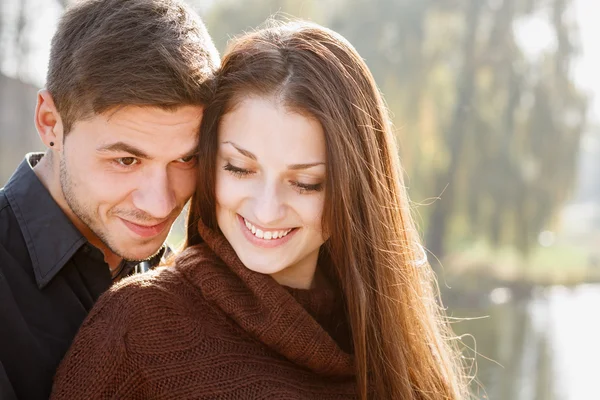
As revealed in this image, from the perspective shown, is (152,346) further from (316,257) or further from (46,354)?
(316,257)

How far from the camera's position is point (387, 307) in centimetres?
244

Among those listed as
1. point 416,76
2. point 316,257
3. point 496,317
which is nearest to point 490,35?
point 416,76

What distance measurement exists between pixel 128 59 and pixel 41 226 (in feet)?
1.75

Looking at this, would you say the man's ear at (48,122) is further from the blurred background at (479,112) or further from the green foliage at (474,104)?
the green foliage at (474,104)

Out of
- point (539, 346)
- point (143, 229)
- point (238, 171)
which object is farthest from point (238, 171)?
point (539, 346)

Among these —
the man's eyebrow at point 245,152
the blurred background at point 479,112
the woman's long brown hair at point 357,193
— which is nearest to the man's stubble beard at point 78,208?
the woman's long brown hair at point 357,193

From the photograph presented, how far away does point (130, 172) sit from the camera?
95.3 inches

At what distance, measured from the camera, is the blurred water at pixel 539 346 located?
23.0 feet

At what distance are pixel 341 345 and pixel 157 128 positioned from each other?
0.84 metres

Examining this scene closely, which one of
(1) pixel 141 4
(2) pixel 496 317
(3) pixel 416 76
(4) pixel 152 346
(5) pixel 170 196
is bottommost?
(2) pixel 496 317

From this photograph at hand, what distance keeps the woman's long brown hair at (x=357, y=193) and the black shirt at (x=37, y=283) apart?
1.15 feet

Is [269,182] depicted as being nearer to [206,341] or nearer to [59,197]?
[206,341]

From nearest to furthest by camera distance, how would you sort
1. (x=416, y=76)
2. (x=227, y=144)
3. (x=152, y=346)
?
(x=152, y=346) < (x=227, y=144) < (x=416, y=76)

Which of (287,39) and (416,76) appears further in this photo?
(416,76)
